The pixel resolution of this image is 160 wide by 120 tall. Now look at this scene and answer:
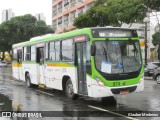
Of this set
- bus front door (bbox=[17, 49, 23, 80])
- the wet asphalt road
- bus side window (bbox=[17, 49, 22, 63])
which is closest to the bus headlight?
the wet asphalt road

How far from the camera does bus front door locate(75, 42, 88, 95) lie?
43.7 ft

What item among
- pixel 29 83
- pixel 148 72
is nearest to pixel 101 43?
pixel 29 83

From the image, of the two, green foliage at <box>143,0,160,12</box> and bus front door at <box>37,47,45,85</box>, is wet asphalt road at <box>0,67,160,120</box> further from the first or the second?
green foliage at <box>143,0,160,12</box>

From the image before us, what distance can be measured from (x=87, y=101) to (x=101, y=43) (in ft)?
9.20

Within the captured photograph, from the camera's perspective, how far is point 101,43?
12.7m

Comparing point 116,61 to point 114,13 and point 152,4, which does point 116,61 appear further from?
point 114,13

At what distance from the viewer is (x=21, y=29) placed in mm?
72750

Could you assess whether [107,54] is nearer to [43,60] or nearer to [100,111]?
[100,111]

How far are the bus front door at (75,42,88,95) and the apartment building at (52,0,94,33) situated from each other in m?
46.3

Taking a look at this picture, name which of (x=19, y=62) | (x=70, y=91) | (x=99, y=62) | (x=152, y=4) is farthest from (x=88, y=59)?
(x=152, y=4)

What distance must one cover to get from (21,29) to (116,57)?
61851mm

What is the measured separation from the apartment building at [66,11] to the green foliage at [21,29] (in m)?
4.24

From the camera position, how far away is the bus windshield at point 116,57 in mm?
12469

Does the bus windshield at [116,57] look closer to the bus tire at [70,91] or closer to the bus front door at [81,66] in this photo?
the bus front door at [81,66]
